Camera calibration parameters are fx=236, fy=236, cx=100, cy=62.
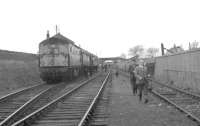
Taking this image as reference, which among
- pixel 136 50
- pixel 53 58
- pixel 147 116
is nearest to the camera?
pixel 147 116

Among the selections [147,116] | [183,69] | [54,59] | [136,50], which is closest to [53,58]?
[54,59]

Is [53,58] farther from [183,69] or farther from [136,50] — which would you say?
[136,50]

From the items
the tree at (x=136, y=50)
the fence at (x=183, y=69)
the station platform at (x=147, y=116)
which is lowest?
the station platform at (x=147, y=116)

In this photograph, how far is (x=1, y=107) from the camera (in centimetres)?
955

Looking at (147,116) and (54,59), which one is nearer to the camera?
(147,116)

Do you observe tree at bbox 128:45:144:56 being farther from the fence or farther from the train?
the train

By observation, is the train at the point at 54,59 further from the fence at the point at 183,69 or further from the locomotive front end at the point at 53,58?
the fence at the point at 183,69

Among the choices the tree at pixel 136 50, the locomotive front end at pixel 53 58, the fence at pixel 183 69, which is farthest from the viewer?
the tree at pixel 136 50

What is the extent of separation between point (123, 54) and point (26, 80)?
504 feet

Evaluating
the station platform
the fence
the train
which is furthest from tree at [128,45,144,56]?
the station platform

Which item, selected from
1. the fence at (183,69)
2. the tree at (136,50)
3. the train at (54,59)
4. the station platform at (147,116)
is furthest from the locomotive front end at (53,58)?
the tree at (136,50)

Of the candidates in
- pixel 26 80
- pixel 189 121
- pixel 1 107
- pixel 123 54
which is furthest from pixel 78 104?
pixel 123 54

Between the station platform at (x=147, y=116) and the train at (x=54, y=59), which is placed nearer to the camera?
the station platform at (x=147, y=116)

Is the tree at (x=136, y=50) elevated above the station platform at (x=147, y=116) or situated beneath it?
elevated above
